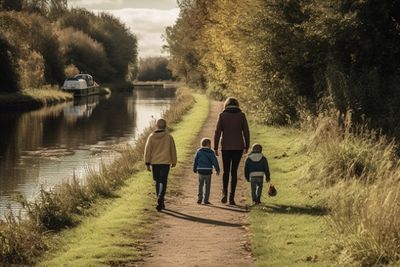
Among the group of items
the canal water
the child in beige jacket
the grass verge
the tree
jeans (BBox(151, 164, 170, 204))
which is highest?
the tree

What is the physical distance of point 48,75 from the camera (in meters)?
87.5

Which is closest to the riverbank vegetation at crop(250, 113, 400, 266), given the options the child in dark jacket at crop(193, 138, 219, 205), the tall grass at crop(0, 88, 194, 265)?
the child in dark jacket at crop(193, 138, 219, 205)

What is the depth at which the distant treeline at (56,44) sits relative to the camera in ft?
217

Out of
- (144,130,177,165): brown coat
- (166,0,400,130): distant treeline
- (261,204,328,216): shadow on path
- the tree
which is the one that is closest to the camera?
(261,204,328,216): shadow on path

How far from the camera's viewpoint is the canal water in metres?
23.0

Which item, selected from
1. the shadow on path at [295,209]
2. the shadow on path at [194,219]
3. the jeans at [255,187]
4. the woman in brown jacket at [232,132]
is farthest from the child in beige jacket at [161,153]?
the shadow on path at [295,209]

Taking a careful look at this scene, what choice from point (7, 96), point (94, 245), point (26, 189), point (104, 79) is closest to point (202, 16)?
point (7, 96)

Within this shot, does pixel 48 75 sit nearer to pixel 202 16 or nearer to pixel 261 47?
pixel 202 16

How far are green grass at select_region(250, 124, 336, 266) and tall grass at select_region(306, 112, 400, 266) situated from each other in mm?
372

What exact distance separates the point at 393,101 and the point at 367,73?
2.15 metres

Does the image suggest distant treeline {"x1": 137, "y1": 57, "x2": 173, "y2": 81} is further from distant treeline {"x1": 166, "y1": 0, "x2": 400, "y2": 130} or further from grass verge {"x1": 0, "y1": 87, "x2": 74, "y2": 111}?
distant treeline {"x1": 166, "y1": 0, "x2": 400, "y2": 130}

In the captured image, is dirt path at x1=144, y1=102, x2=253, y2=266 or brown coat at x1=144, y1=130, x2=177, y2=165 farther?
brown coat at x1=144, y1=130, x2=177, y2=165

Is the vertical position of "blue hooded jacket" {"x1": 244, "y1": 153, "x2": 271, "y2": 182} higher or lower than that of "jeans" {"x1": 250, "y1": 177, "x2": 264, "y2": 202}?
higher

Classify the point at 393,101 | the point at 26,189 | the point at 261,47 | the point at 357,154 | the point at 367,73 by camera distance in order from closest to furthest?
the point at 357,154, the point at 26,189, the point at 393,101, the point at 367,73, the point at 261,47
